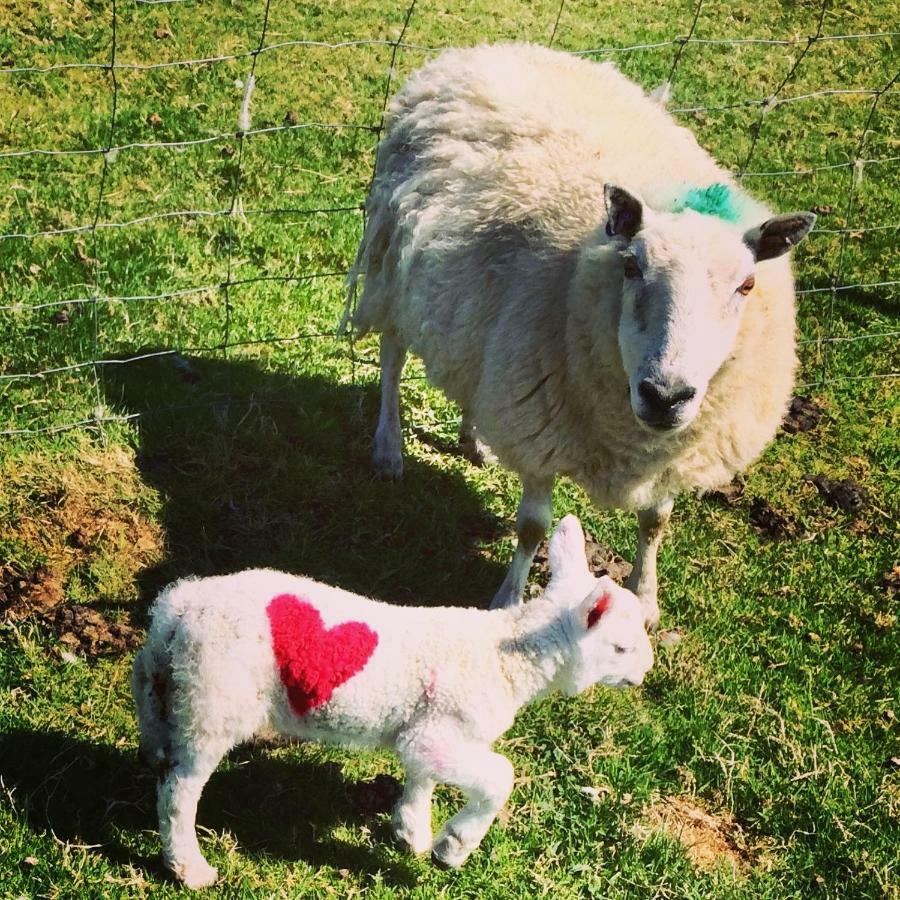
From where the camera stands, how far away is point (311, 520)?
462 cm

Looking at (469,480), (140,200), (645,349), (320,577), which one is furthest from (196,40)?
(645,349)

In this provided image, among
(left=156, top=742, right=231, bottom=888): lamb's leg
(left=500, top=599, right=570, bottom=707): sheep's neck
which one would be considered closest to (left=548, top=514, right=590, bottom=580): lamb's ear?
(left=500, top=599, right=570, bottom=707): sheep's neck

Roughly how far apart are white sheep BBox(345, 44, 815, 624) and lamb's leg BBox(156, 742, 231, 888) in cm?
161

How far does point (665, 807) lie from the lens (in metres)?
3.73

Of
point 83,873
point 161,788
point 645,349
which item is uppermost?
point 645,349

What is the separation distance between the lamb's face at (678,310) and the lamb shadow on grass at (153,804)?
156cm

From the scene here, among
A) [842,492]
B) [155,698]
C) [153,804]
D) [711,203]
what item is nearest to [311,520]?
[153,804]

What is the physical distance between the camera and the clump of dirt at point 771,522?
4992 mm

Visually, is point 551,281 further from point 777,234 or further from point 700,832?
point 700,832

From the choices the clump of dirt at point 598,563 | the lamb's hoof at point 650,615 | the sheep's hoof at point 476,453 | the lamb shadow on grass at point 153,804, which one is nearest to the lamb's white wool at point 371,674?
the lamb shadow on grass at point 153,804

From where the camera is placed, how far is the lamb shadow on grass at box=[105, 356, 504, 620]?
442 cm

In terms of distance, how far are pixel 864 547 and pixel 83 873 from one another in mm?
3509

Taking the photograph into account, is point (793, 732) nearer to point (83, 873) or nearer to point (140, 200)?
point (83, 873)

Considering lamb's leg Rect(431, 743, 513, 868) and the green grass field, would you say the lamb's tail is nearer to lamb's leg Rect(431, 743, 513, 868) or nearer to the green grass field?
the green grass field
